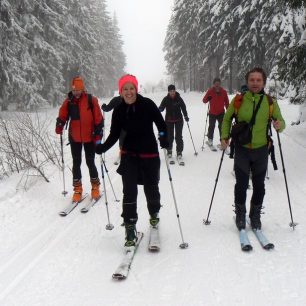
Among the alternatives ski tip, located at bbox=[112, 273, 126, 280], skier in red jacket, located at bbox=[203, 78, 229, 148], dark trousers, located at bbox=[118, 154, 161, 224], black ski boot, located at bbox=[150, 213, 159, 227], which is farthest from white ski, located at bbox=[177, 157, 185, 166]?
ski tip, located at bbox=[112, 273, 126, 280]

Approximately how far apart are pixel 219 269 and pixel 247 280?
1.35 ft

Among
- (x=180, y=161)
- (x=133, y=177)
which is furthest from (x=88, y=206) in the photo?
(x=180, y=161)

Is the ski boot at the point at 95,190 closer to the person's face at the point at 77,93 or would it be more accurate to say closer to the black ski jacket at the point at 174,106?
the person's face at the point at 77,93

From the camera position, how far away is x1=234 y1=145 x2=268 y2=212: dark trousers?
5.40 meters

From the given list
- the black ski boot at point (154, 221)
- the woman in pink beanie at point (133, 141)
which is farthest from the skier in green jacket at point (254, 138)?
the black ski boot at point (154, 221)

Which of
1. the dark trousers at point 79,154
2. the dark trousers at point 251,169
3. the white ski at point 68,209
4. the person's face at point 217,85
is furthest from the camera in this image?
the person's face at point 217,85

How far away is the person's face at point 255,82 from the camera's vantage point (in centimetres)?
520

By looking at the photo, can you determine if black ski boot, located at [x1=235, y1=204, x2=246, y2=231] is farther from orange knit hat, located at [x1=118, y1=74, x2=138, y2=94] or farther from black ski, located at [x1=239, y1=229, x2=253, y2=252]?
orange knit hat, located at [x1=118, y1=74, x2=138, y2=94]

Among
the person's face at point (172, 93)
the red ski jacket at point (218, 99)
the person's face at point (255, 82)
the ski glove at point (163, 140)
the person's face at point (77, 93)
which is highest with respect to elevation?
the person's face at point (255, 82)

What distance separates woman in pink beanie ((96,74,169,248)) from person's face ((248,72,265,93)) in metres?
1.40

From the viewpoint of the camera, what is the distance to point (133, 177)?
5.22 m

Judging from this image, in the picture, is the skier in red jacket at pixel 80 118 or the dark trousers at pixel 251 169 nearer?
the dark trousers at pixel 251 169

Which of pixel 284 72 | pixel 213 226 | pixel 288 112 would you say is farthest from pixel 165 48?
pixel 213 226

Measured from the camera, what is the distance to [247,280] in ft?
14.2
